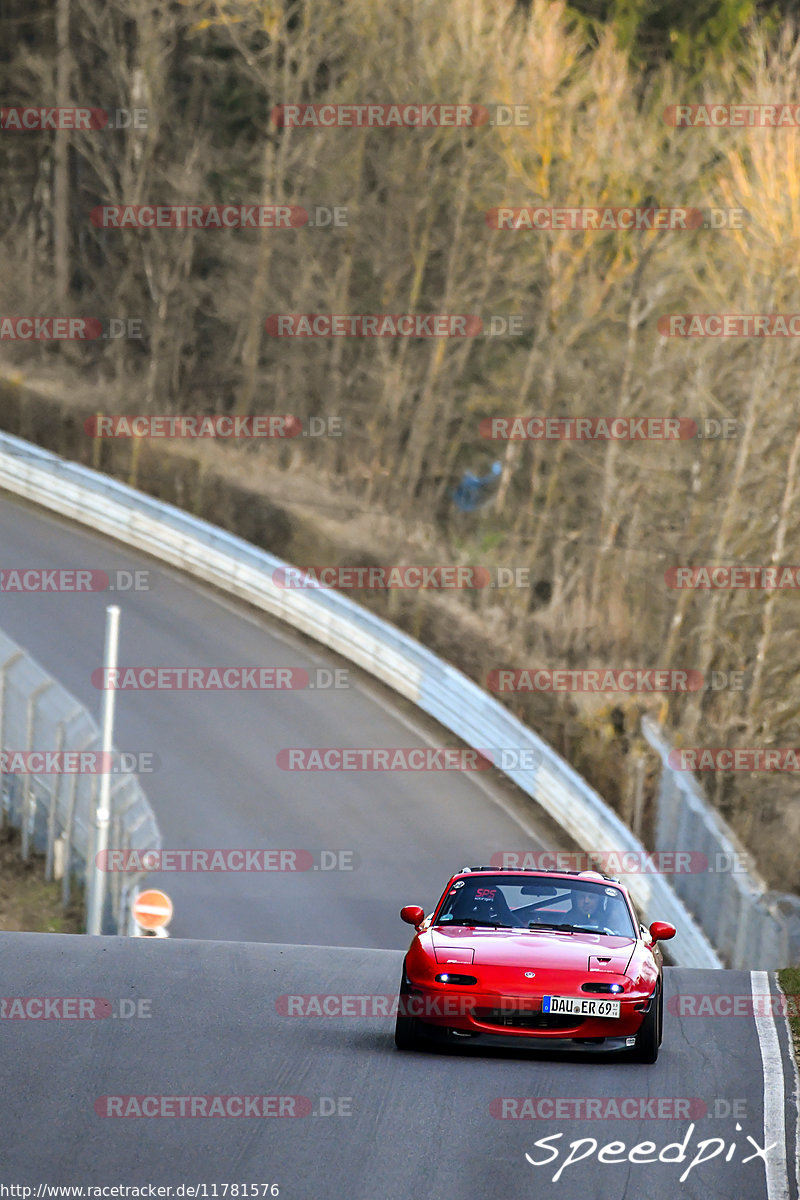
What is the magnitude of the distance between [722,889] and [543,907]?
9.44 meters

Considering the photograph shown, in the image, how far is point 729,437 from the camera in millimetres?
33344

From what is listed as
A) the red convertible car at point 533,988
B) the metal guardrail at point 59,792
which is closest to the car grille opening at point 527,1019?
the red convertible car at point 533,988

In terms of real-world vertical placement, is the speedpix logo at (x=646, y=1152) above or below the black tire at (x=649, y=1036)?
above

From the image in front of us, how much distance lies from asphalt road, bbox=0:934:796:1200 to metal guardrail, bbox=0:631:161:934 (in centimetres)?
781

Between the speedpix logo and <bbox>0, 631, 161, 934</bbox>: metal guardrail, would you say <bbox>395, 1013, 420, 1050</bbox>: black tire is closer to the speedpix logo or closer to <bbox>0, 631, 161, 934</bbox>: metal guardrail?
the speedpix logo

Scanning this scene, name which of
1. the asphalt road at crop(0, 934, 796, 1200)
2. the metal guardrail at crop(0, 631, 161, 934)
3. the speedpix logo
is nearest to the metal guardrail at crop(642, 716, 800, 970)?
the asphalt road at crop(0, 934, 796, 1200)

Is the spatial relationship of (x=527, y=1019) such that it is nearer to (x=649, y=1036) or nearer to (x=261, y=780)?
(x=649, y=1036)

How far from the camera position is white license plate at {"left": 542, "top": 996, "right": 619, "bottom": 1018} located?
9109 mm

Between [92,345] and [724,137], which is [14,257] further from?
[724,137]

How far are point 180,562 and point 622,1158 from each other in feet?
87.2

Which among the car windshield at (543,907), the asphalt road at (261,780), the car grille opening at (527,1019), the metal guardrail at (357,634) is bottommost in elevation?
the asphalt road at (261,780)

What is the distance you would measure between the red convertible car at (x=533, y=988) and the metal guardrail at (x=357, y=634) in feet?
32.2

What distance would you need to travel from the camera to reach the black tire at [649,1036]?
9.47 metres

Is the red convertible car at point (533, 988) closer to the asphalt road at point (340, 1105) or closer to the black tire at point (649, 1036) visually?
the black tire at point (649, 1036)
